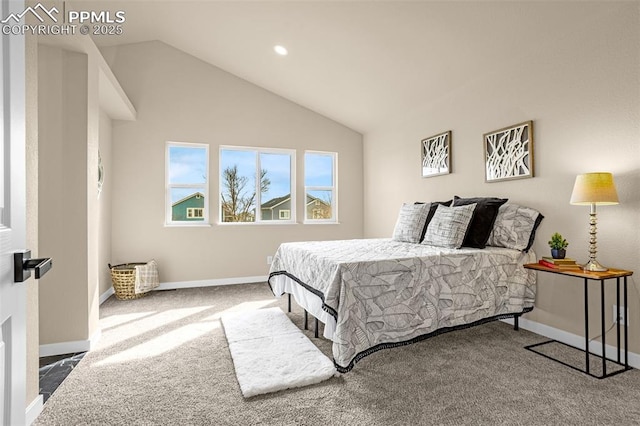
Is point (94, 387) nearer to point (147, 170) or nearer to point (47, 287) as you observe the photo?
point (47, 287)

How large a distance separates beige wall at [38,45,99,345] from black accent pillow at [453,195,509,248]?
3.20 m

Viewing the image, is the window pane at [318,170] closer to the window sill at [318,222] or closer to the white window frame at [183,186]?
the window sill at [318,222]

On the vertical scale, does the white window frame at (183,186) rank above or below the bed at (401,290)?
above

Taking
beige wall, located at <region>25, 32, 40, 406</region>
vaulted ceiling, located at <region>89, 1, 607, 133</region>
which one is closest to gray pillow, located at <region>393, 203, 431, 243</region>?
vaulted ceiling, located at <region>89, 1, 607, 133</region>

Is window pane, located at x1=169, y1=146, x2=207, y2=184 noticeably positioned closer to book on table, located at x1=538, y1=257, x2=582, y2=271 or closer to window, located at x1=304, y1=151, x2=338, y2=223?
window, located at x1=304, y1=151, x2=338, y2=223

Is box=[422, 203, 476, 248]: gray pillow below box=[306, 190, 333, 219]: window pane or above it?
below

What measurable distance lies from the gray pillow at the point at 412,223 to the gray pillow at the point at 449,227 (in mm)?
166

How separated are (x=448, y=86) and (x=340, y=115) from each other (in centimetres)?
195

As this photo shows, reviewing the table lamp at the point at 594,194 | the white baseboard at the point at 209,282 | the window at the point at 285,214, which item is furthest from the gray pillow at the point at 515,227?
the white baseboard at the point at 209,282

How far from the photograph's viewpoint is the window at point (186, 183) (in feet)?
15.8

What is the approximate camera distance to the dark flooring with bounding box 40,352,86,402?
2080mm

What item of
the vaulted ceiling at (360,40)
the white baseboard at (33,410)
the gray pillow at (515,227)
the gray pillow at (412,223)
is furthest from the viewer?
the gray pillow at (412,223)

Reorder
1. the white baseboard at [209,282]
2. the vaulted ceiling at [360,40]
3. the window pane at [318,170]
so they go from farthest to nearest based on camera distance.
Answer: the window pane at [318,170]
the white baseboard at [209,282]
the vaulted ceiling at [360,40]

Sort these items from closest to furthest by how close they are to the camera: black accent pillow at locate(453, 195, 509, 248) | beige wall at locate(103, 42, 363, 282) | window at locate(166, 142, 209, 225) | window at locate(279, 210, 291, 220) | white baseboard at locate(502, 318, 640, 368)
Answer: white baseboard at locate(502, 318, 640, 368) < black accent pillow at locate(453, 195, 509, 248) < beige wall at locate(103, 42, 363, 282) < window at locate(166, 142, 209, 225) < window at locate(279, 210, 291, 220)
